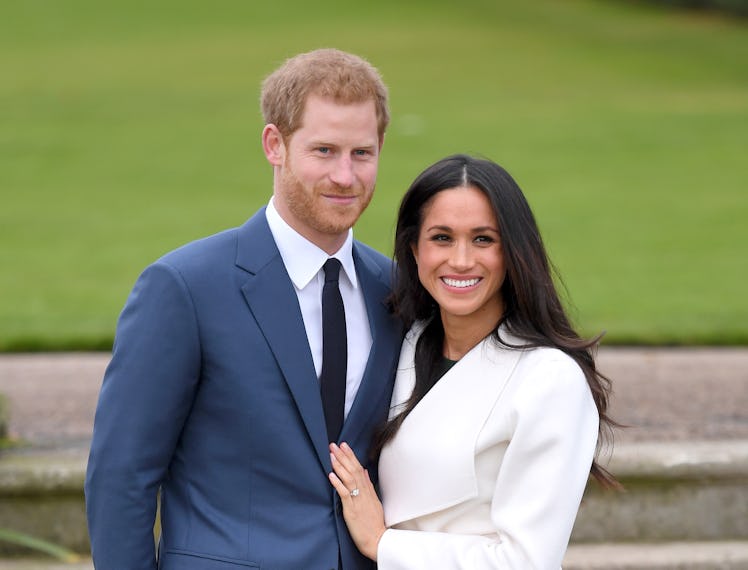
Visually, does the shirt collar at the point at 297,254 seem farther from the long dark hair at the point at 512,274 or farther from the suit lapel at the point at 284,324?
the long dark hair at the point at 512,274

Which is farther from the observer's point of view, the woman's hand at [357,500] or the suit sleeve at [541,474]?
the woman's hand at [357,500]

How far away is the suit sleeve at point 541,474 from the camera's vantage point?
9.73 ft

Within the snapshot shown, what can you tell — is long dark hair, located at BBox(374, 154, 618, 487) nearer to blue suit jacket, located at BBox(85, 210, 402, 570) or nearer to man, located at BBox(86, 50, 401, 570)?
man, located at BBox(86, 50, 401, 570)

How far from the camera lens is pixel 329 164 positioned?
3053 mm

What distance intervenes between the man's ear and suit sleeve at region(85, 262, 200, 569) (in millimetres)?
402

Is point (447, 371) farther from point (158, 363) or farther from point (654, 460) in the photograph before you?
point (654, 460)

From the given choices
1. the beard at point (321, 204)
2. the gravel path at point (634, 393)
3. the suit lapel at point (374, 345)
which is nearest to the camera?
the beard at point (321, 204)

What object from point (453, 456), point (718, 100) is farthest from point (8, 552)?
point (718, 100)

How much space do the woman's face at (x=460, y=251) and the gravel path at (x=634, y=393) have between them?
6.85ft

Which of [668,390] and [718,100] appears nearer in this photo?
[668,390]

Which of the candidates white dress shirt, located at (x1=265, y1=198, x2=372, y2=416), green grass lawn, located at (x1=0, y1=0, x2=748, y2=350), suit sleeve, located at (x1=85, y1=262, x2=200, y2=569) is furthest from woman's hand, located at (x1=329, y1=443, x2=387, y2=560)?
green grass lawn, located at (x1=0, y1=0, x2=748, y2=350)

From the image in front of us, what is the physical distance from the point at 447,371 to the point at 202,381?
68 cm

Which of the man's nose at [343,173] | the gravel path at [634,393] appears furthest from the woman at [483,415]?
the gravel path at [634,393]

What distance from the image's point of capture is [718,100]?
59.1 ft
